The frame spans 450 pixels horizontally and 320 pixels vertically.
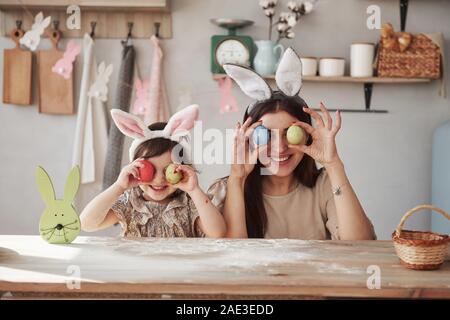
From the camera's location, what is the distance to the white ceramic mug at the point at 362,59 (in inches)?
128

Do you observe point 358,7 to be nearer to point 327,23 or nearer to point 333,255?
point 327,23

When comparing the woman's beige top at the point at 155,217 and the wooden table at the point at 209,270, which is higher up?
the woman's beige top at the point at 155,217

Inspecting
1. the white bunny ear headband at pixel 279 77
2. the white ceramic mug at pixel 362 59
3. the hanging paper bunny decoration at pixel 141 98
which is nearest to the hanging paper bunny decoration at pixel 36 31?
the hanging paper bunny decoration at pixel 141 98

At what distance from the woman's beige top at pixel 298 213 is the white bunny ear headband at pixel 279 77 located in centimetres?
33

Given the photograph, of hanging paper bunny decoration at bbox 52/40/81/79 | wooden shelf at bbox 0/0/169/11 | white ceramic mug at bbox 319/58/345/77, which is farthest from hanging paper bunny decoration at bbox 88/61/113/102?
white ceramic mug at bbox 319/58/345/77

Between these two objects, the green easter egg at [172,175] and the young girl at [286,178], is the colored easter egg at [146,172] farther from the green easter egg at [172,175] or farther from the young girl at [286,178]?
the young girl at [286,178]

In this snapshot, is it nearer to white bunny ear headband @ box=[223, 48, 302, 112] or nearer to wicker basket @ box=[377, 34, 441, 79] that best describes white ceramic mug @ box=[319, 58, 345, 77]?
wicker basket @ box=[377, 34, 441, 79]

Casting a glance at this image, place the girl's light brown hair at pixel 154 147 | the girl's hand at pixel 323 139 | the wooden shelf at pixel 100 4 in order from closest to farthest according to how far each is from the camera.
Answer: the girl's hand at pixel 323 139
the girl's light brown hair at pixel 154 147
the wooden shelf at pixel 100 4

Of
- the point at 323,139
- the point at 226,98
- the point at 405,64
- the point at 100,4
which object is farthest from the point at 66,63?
the point at 323,139

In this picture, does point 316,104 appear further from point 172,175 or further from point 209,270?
point 209,270

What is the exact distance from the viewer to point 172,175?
1.76 meters

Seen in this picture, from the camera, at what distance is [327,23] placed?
133 inches

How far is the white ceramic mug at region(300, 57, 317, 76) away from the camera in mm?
3238

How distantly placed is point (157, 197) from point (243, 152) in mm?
318
